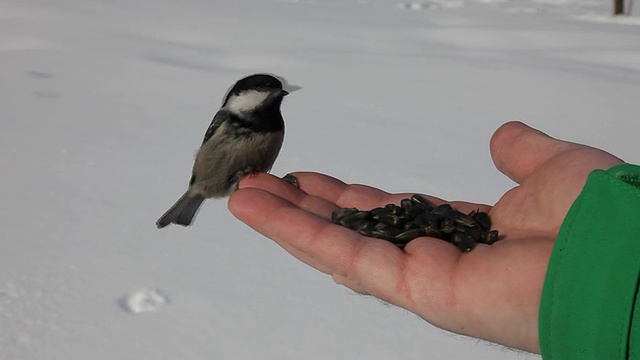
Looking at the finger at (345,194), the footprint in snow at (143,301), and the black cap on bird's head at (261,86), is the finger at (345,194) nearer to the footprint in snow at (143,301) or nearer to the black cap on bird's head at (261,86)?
the black cap on bird's head at (261,86)

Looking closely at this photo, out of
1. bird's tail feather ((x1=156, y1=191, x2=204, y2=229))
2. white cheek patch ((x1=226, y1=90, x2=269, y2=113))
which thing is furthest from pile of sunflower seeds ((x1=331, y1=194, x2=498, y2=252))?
bird's tail feather ((x1=156, y1=191, x2=204, y2=229))

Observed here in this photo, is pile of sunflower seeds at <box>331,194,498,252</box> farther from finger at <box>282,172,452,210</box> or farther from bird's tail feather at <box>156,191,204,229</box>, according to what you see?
bird's tail feather at <box>156,191,204,229</box>

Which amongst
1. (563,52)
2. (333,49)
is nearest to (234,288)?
(333,49)

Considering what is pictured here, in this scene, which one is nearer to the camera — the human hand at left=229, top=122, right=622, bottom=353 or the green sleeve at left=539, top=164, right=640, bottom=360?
the green sleeve at left=539, top=164, right=640, bottom=360

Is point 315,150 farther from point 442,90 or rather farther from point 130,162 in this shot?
point 442,90

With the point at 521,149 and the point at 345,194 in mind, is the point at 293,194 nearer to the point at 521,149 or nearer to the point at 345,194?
the point at 345,194

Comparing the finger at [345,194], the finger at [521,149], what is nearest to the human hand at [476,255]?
the finger at [521,149]
